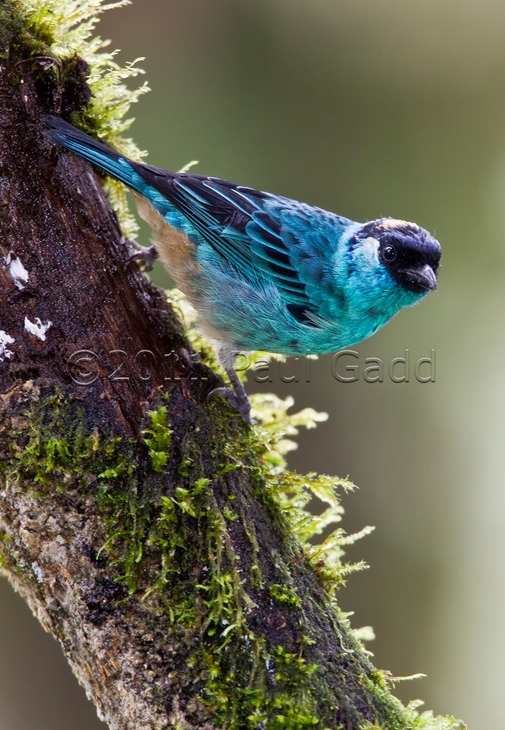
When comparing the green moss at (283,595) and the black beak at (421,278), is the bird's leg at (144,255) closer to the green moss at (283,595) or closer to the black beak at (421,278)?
the black beak at (421,278)

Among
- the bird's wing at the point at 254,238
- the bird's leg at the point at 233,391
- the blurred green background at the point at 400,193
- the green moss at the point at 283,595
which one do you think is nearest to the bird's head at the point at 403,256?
the bird's wing at the point at 254,238

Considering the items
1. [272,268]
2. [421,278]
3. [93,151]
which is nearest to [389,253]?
[421,278]

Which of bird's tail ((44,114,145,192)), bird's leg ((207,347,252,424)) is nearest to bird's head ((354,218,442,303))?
bird's leg ((207,347,252,424))

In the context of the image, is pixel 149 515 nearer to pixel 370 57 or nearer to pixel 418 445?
pixel 418 445

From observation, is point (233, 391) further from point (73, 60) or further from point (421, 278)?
point (73, 60)

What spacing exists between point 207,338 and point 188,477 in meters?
1.27

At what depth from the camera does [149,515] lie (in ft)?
8.30

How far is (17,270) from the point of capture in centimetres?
271

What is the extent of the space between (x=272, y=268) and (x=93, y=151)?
1.12m

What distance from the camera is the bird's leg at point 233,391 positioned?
3281mm

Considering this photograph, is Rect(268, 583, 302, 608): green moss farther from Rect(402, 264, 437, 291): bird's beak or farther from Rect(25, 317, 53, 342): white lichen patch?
Rect(402, 264, 437, 291): bird's beak

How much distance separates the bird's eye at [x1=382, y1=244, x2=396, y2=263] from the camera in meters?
3.77

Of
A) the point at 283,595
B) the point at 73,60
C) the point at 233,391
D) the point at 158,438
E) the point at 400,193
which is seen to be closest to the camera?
the point at 283,595

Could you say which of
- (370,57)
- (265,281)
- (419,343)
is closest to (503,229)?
(419,343)
